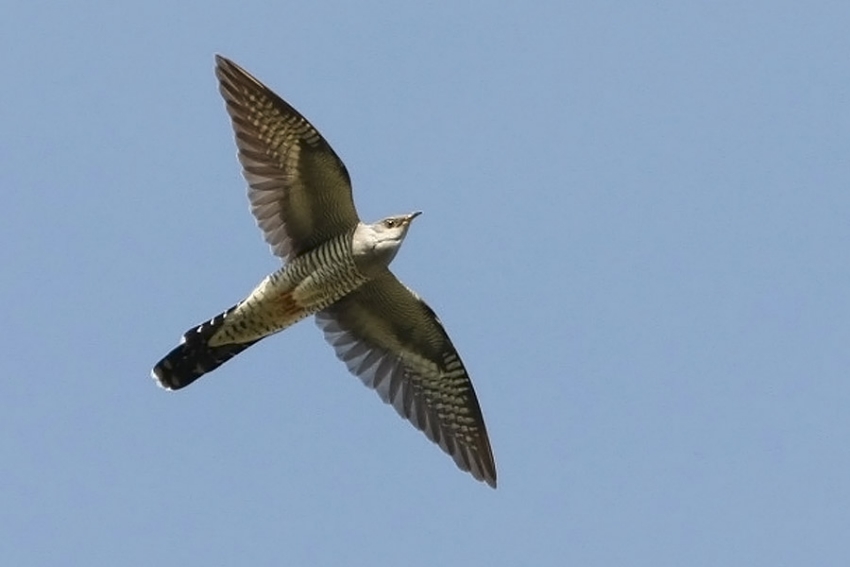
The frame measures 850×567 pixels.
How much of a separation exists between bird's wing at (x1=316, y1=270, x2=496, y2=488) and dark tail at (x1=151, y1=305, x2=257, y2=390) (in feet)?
3.61

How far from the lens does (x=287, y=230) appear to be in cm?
1534

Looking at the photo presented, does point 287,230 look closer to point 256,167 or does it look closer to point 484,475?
point 256,167

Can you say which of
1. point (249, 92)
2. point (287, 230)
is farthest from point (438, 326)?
point (249, 92)

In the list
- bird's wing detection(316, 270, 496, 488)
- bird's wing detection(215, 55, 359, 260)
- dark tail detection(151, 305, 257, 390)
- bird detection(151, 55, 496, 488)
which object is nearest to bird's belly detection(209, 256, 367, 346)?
bird detection(151, 55, 496, 488)

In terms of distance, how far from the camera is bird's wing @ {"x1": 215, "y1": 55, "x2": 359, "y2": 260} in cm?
1498

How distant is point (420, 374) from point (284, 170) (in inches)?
101

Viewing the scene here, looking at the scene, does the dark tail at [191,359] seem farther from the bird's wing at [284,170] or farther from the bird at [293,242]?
the bird's wing at [284,170]

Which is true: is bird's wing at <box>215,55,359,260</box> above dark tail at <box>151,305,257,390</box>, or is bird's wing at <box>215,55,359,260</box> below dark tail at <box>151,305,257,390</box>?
above

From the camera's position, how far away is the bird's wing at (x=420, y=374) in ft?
53.3

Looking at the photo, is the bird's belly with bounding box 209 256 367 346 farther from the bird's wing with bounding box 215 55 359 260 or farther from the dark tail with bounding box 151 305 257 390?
the bird's wing with bounding box 215 55 359 260

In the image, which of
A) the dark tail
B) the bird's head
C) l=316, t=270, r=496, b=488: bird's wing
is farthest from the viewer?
l=316, t=270, r=496, b=488: bird's wing

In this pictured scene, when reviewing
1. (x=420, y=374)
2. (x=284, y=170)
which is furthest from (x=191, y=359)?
Result: (x=420, y=374)

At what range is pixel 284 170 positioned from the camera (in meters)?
15.2

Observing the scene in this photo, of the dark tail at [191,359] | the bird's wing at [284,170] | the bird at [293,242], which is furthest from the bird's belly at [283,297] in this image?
the bird's wing at [284,170]
